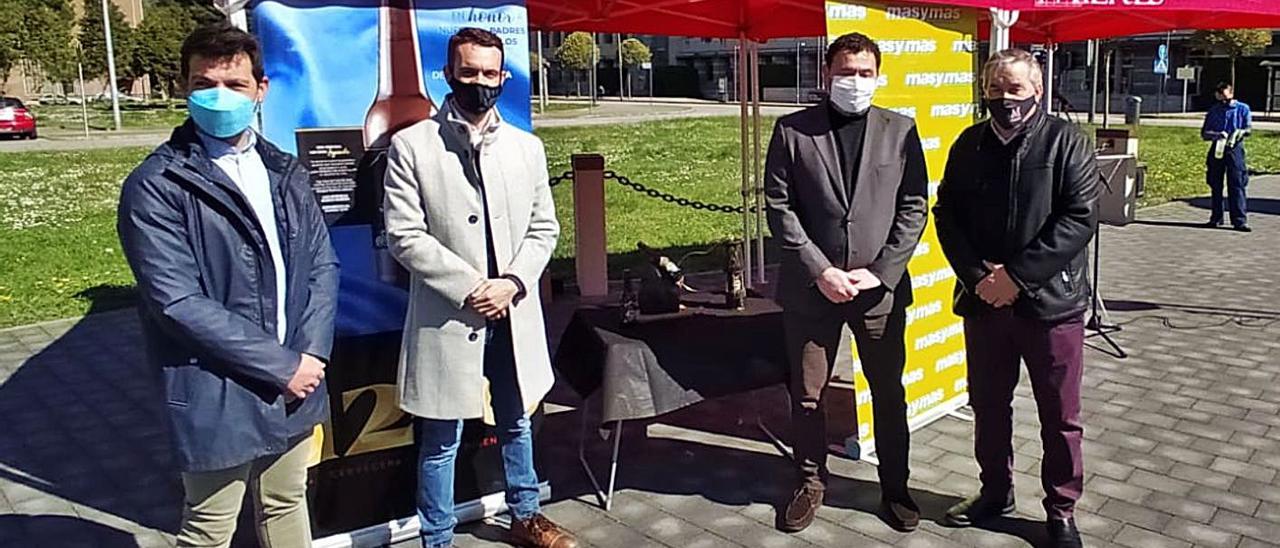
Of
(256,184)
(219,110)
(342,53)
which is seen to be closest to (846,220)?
(342,53)

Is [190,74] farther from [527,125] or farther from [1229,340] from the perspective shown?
[1229,340]

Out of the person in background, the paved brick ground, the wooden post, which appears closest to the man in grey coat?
the paved brick ground

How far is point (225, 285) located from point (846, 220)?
220 cm

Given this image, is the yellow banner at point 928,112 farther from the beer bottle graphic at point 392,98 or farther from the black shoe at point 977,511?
the beer bottle graphic at point 392,98

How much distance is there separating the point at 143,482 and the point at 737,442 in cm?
281

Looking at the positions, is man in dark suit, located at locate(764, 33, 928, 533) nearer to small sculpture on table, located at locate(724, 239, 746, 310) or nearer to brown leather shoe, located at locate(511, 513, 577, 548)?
small sculpture on table, located at locate(724, 239, 746, 310)

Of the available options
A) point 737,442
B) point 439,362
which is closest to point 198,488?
point 439,362

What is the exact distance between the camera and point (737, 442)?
5184 millimetres

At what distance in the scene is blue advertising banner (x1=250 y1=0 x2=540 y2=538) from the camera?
12.0ft

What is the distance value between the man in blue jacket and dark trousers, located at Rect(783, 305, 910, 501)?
1836mm

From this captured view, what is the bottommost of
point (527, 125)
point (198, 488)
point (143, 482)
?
point (143, 482)

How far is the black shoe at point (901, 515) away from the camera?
13.6 feet

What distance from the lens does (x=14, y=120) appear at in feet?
104

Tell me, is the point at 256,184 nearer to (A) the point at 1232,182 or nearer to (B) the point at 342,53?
Result: (B) the point at 342,53
